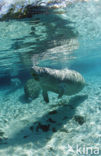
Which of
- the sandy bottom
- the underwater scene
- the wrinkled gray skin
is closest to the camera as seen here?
the sandy bottom

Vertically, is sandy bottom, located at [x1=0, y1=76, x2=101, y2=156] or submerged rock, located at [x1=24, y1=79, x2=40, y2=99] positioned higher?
submerged rock, located at [x1=24, y1=79, x2=40, y2=99]

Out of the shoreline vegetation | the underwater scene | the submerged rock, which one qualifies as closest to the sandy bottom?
the underwater scene

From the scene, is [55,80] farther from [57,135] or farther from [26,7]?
[26,7]

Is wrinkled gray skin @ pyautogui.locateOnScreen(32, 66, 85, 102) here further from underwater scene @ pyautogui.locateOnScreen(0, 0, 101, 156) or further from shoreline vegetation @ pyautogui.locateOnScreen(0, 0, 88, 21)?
shoreline vegetation @ pyautogui.locateOnScreen(0, 0, 88, 21)

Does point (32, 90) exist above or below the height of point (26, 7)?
below

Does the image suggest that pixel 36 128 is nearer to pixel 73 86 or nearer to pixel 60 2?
pixel 73 86

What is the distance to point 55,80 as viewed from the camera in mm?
7004

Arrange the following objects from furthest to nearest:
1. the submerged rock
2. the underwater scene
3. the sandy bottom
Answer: the submerged rock → the underwater scene → the sandy bottom

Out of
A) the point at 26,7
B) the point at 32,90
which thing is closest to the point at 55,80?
the point at 26,7

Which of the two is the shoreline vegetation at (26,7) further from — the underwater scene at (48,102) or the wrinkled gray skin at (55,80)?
the wrinkled gray skin at (55,80)

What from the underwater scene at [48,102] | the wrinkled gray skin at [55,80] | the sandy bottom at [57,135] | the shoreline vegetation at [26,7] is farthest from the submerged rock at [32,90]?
the shoreline vegetation at [26,7]

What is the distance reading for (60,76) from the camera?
737cm

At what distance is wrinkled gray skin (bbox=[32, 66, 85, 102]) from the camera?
6086 mm

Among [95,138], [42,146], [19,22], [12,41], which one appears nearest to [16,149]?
[42,146]
